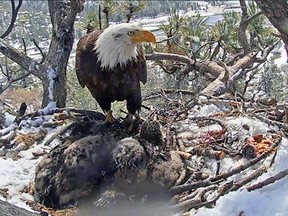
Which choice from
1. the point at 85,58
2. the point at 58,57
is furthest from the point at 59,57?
the point at 85,58

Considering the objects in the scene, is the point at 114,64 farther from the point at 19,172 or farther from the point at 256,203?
the point at 256,203

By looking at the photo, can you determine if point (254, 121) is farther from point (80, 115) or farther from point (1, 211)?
point (1, 211)

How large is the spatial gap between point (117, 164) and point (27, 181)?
827 mm

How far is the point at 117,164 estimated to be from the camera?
125 inches

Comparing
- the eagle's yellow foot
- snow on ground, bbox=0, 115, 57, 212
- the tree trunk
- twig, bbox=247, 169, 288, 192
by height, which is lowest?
snow on ground, bbox=0, 115, 57, 212

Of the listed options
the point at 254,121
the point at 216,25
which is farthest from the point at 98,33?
the point at 216,25

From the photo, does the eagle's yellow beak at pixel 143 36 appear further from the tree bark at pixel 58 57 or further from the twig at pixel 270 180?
the tree bark at pixel 58 57

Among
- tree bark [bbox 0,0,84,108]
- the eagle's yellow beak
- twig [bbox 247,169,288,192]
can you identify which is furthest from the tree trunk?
twig [bbox 247,169,288,192]

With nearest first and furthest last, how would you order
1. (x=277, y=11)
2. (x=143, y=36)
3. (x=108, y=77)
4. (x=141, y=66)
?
(x=277, y=11)
(x=143, y=36)
(x=108, y=77)
(x=141, y=66)

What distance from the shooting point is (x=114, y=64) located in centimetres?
376

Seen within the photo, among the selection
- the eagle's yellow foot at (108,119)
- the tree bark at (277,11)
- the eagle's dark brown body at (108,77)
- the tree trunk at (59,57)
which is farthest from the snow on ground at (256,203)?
the tree trunk at (59,57)

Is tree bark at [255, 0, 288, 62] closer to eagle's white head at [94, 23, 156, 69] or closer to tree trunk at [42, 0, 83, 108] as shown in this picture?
eagle's white head at [94, 23, 156, 69]

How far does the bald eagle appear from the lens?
3729mm

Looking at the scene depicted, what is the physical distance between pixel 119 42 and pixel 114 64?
0.17m
